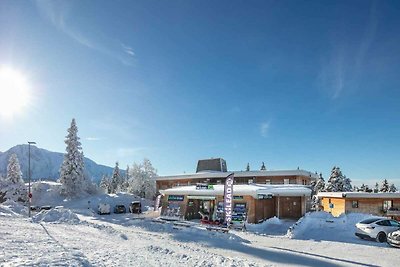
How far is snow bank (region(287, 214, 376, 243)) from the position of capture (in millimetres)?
22727

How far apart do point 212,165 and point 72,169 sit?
26061 millimetres

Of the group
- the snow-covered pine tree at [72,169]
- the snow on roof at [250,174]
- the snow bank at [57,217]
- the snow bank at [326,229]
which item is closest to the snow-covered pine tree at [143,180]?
the snow-covered pine tree at [72,169]

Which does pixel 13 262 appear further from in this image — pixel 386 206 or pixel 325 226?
pixel 386 206

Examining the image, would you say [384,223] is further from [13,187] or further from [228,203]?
[13,187]

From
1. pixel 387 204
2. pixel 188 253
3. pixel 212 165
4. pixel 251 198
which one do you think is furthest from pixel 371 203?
pixel 188 253

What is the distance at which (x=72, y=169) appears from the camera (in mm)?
60625

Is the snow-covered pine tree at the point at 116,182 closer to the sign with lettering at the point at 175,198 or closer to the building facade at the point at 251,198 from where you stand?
the building facade at the point at 251,198

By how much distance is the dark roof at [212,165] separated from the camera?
182 ft

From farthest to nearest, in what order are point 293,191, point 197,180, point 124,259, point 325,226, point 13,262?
point 197,180 < point 293,191 < point 325,226 < point 124,259 < point 13,262

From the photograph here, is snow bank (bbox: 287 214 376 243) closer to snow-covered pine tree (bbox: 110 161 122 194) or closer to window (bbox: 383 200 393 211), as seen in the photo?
window (bbox: 383 200 393 211)

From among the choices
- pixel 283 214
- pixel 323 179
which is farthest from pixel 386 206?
pixel 323 179

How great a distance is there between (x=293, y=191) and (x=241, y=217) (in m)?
5.88

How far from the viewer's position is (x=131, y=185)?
260 feet

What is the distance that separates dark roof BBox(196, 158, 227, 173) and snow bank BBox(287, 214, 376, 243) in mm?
28732
